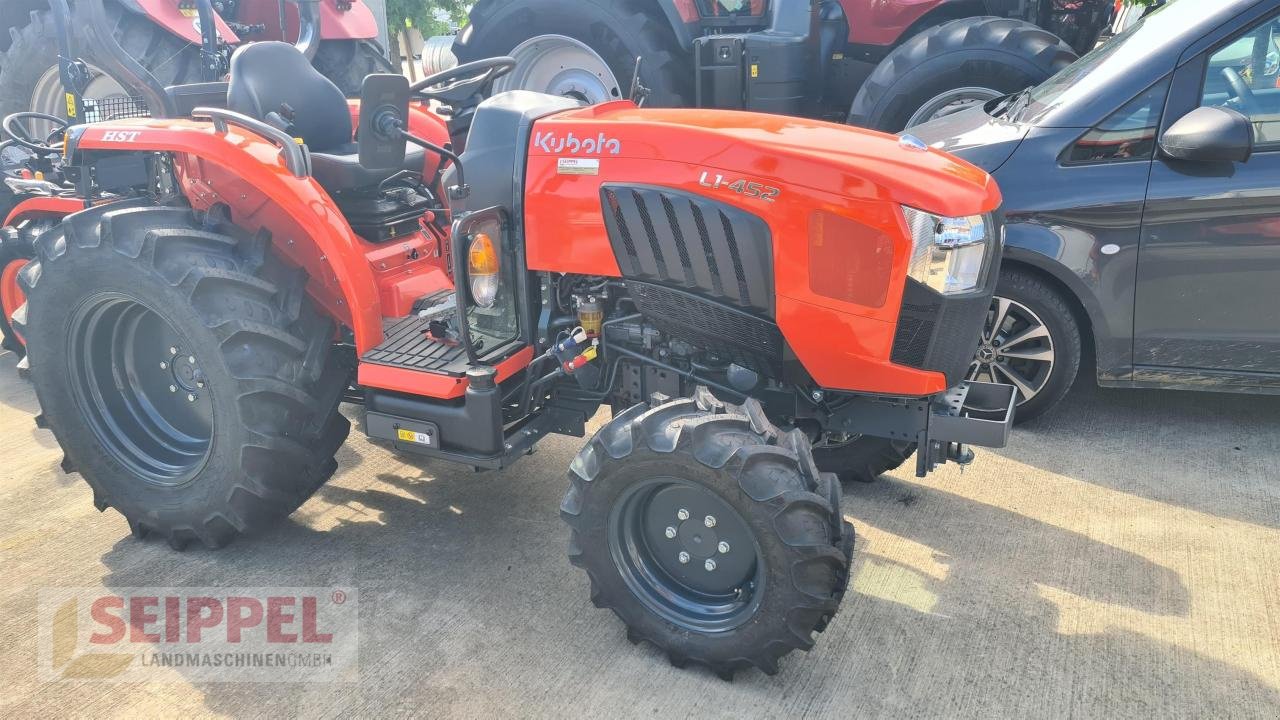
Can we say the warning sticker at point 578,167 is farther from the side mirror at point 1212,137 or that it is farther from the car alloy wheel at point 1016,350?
the side mirror at point 1212,137

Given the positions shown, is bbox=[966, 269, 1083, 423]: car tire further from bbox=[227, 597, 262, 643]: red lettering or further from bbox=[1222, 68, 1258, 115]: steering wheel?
bbox=[227, 597, 262, 643]: red lettering

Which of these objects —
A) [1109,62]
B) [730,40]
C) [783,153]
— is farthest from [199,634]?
[730,40]

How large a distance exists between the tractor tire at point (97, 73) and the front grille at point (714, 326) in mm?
4624

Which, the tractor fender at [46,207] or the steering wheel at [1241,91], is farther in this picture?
the tractor fender at [46,207]

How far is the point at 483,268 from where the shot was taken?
2.92m

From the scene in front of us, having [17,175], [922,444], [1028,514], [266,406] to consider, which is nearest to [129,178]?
[266,406]

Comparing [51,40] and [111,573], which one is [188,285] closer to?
[111,573]

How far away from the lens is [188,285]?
295cm


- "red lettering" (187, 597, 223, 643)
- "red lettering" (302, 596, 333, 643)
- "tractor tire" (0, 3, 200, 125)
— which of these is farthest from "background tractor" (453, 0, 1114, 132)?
"red lettering" (187, 597, 223, 643)

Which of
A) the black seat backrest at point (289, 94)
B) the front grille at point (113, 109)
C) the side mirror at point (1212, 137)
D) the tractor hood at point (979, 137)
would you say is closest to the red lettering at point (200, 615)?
the black seat backrest at point (289, 94)

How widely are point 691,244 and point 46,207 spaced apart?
335cm

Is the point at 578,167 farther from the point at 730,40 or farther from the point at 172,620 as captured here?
the point at 730,40

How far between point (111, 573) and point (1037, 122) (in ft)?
12.8

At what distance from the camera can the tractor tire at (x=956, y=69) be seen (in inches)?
205
